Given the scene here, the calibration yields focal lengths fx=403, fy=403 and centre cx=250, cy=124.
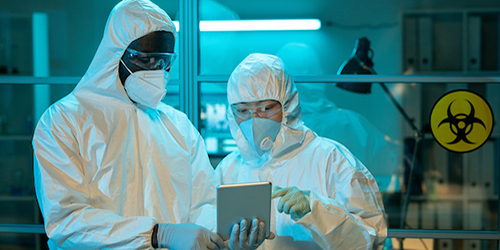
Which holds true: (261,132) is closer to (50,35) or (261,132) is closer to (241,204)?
(241,204)

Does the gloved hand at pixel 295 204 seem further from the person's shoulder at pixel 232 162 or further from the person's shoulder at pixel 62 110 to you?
the person's shoulder at pixel 62 110

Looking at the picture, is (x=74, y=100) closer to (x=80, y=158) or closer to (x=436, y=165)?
(x=80, y=158)

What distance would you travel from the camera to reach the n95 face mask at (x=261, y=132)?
1512 mm

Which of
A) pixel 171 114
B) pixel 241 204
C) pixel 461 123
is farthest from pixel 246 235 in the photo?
pixel 461 123

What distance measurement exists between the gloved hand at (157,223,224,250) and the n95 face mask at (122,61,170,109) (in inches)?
18.2

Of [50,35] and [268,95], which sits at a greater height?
[50,35]

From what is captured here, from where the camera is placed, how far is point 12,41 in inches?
98.4

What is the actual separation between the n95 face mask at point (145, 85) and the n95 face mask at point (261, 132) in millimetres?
343

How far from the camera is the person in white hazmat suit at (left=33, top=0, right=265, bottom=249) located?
124 centimetres

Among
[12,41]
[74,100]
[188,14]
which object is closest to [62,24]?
[12,41]

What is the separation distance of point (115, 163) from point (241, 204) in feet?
1.55

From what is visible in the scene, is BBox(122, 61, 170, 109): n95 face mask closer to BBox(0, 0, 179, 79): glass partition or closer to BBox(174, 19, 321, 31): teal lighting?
BBox(174, 19, 321, 31): teal lighting

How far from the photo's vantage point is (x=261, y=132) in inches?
59.6

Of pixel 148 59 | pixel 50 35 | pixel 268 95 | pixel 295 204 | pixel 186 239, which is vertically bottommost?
pixel 186 239
